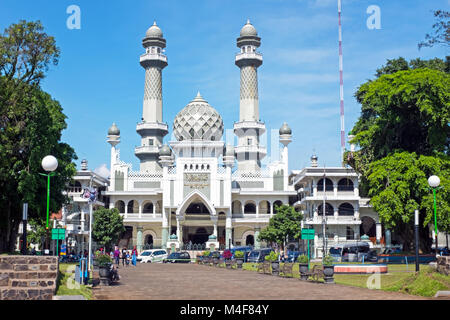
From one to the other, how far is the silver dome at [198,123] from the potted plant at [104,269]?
164 ft

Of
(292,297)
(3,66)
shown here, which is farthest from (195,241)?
(292,297)

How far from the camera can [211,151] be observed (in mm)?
69062

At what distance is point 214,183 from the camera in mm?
63719

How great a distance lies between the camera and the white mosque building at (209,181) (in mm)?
62250

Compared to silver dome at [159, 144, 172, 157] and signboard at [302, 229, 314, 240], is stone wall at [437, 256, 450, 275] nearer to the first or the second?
signboard at [302, 229, 314, 240]

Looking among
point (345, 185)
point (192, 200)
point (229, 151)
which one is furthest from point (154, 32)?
point (345, 185)

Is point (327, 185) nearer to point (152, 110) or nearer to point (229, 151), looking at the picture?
point (229, 151)

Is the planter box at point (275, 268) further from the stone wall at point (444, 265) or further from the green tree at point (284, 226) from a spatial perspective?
the green tree at point (284, 226)

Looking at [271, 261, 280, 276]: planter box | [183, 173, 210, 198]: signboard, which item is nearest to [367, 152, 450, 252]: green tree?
[271, 261, 280, 276]: planter box

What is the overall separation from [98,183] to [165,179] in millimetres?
8766

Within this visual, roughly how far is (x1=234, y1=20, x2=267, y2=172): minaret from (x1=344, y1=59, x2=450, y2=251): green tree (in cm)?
3160

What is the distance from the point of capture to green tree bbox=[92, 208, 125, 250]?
56.8 meters

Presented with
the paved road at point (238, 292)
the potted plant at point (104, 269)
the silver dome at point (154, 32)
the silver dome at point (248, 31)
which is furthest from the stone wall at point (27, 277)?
the silver dome at point (154, 32)
